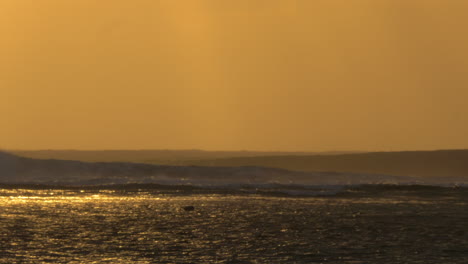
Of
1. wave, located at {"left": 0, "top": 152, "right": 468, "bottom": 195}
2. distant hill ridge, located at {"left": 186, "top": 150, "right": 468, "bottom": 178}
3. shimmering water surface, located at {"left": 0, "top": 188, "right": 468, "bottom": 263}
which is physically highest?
distant hill ridge, located at {"left": 186, "top": 150, "right": 468, "bottom": 178}

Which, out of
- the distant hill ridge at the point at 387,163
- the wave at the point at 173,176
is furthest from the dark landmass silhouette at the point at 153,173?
the distant hill ridge at the point at 387,163

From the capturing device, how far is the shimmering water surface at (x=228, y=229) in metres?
22.0

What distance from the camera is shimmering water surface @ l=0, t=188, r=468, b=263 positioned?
867 inches

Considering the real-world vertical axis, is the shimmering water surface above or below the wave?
below

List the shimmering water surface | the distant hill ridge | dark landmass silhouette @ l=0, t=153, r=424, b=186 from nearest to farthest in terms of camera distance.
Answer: the shimmering water surface → dark landmass silhouette @ l=0, t=153, r=424, b=186 → the distant hill ridge

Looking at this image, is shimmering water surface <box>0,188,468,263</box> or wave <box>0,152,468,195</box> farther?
wave <box>0,152,468,195</box>

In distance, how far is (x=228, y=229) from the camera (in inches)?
1082

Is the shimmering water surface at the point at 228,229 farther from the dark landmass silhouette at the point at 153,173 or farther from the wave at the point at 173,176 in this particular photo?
the dark landmass silhouette at the point at 153,173

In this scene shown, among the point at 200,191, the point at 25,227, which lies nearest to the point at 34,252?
the point at 25,227

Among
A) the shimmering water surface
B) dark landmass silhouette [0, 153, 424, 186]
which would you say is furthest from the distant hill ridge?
the shimmering water surface

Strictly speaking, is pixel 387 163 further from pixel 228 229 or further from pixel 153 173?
pixel 228 229

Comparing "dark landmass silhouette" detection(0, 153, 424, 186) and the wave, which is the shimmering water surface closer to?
the wave

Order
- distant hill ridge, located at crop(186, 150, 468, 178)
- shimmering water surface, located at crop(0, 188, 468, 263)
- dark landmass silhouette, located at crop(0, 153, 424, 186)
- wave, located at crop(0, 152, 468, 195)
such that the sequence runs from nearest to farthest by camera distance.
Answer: shimmering water surface, located at crop(0, 188, 468, 263) < wave, located at crop(0, 152, 468, 195) < dark landmass silhouette, located at crop(0, 153, 424, 186) < distant hill ridge, located at crop(186, 150, 468, 178)

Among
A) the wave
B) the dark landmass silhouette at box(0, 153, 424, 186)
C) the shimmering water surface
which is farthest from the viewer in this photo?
the dark landmass silhouette at box(0, 153, 424, 186)
